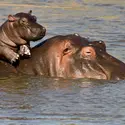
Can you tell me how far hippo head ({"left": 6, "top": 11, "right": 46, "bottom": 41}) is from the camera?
9.30 meters

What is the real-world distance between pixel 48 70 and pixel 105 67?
2.51ft

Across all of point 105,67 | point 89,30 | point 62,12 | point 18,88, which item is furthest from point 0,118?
Answer: point 62,12

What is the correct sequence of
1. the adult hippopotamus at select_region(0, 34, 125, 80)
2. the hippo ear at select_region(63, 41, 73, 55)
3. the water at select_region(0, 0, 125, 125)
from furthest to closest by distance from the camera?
the hippo ear at select_region(63, 41, 73, 55)
the adult hippopotamus at select_region(0, 34, 125, 80)
the water at select_region(0, 0, 125, 125)

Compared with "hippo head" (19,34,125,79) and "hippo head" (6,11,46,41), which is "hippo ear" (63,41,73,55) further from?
"hippo head" (6,11,46,41)

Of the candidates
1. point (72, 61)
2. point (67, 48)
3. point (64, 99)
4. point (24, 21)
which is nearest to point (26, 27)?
point (24, 21)

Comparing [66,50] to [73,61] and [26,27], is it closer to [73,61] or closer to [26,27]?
[73,61]

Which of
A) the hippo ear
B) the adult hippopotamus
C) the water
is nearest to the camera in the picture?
the water

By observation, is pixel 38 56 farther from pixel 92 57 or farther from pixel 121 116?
pixel 121 116

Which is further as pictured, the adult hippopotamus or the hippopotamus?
the hippopotamus

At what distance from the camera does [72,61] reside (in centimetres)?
930

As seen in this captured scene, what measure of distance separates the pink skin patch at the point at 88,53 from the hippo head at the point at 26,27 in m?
0.56

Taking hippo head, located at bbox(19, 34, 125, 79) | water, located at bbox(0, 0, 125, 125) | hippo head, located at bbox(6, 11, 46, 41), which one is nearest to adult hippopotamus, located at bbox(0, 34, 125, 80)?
hippo head, located at bbox(19, 34, 125, 79)

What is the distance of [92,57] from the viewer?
30.6 ft

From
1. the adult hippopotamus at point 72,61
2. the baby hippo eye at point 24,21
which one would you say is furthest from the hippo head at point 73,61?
the baby hippo eye at point 24,21
